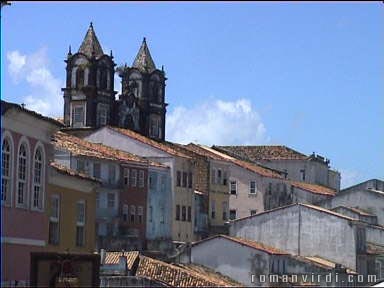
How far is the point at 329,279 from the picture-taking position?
55.2m

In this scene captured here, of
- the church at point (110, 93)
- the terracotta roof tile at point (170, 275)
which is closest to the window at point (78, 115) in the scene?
the church at point (110, 93)

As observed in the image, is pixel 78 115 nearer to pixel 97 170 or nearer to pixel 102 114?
pixel 102 114

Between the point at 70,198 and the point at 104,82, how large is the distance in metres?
44.1

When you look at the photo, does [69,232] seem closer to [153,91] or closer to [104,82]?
[104,82]

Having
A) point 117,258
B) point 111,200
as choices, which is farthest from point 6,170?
point 111,200

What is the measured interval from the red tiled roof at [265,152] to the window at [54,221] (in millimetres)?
62623

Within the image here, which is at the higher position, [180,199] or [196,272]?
[180,199]

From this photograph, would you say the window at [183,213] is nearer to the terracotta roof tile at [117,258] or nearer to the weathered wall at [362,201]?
the weathered wall at [362,201]

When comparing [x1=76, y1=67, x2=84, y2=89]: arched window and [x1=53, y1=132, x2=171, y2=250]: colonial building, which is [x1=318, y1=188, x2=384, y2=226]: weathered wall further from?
[x1=76, y1=67, x2=84, y2=89]: arched window

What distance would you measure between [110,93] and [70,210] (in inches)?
1764

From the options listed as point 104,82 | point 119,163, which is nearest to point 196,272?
point 119,163

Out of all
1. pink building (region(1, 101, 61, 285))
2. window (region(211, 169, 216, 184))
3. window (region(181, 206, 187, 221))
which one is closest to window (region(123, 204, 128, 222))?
window (region(181, 206, 187, 221))

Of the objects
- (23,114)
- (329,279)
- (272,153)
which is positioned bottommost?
(329,279)

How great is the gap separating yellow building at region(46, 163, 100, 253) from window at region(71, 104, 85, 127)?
39130mm
